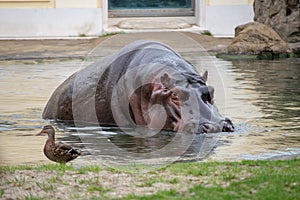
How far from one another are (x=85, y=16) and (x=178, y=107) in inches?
599

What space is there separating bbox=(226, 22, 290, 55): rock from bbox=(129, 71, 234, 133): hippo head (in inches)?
333

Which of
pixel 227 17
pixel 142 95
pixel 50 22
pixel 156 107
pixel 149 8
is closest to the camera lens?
pixel 156 107

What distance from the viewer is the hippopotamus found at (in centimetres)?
818

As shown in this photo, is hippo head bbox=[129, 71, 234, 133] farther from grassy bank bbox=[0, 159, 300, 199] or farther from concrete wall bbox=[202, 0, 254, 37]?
concrete wall bbox=[202, 0, 254, 37]

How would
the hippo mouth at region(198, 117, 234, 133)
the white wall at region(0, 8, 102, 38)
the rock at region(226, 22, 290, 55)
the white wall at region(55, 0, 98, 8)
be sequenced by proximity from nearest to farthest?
1. the hippo mouth at region(198, 117, 234, 133)
2. the rock at region(226, 22, 290, 55)
3. the white wall at region(0, 8, 102, 38)
4. the white wall at region(55, 0, 98, 8)

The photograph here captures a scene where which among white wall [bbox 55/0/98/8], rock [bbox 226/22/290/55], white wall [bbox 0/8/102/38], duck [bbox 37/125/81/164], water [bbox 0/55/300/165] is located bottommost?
white wall [bbox 0/8/102/38]

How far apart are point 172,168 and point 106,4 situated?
17.6 m

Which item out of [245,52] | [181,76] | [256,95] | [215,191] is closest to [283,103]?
[256,95]

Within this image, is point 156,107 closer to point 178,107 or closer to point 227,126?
point 178,107

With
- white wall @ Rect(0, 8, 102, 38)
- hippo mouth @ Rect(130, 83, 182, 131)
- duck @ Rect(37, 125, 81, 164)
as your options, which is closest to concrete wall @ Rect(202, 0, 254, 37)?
white wall @ Rect(0, 8, 102, 38)

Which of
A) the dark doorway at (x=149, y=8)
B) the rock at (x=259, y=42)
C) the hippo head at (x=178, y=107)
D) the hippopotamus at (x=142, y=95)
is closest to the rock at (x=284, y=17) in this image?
the rock at (x=259, y=42)

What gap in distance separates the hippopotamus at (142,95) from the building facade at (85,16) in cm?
1323

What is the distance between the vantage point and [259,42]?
17.0 metres

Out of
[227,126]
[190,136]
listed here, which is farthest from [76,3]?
[190,136]
